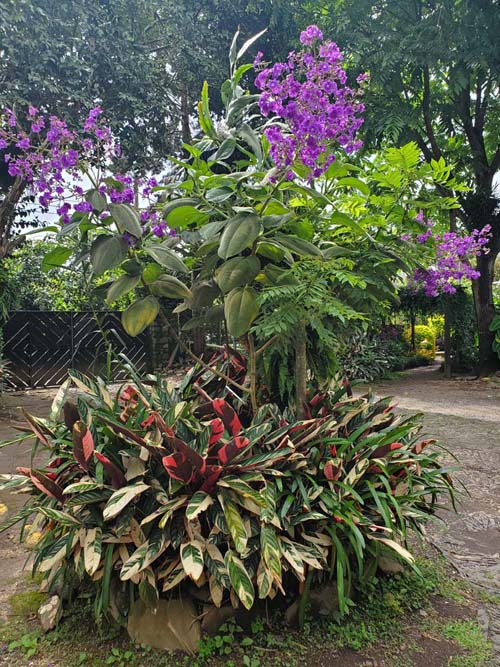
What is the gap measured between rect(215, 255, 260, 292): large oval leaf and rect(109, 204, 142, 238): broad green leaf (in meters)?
0.29

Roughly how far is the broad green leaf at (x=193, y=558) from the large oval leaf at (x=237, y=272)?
2.51 feet

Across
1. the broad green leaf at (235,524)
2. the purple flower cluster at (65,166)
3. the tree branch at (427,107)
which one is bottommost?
the broad green leaf at (235,524)

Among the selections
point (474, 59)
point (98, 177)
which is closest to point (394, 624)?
→ point (98, 177)

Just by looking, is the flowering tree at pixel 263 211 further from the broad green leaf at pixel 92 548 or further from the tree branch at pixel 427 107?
the tree branch at pixel 427 107

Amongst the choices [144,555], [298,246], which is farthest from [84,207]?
[144,555]

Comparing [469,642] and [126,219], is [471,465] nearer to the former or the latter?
[469,642]

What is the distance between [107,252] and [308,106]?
74 centimetres

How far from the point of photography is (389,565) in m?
1.75

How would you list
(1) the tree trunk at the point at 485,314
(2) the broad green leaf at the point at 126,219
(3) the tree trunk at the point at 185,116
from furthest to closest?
(1) the tree trunk at the point at 485,314
(3) the tree trunk at the point at 185,116
(2) the broad green leaf at the point at 126,219

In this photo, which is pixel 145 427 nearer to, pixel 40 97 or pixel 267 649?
pixel 267 649

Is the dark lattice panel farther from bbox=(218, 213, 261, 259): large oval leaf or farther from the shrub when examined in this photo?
bbox=(218, 213, 261, 259): large oval leaf

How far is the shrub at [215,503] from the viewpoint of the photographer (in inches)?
54.2

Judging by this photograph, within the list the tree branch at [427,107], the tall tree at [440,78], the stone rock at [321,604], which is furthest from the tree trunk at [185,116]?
the stone rock at [321,604]

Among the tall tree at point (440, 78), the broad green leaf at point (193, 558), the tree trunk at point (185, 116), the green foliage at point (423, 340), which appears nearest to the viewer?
the broad green leaf at point (193, 558)
